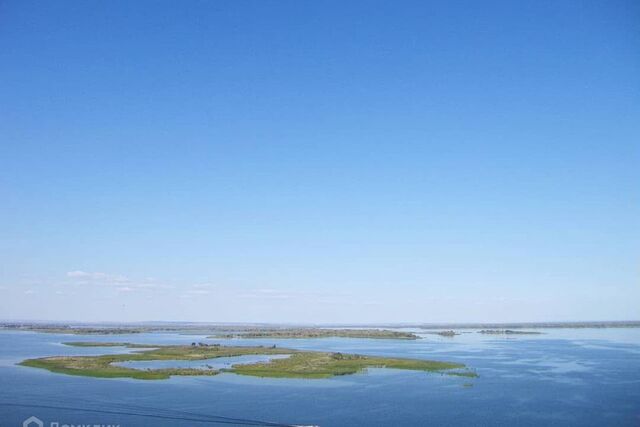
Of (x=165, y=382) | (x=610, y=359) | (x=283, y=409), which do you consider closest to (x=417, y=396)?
(x=283, y=409)

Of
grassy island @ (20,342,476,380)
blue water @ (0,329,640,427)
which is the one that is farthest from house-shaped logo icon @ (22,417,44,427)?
grassy island @ (20,342,476,380)

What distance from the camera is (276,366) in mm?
52625

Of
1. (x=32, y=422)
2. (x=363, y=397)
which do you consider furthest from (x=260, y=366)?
(x=32, y=422)

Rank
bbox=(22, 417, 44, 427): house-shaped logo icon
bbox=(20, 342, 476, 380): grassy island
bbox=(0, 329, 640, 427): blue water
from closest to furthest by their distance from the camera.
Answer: bbox=(22, 417, 44, 427): house-shaped logo icon → bbox=(0, 329, 640, 427): blue water → bbox=(20, 342, 476, 380): grassy island

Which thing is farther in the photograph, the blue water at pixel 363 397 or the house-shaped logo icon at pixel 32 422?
the blue water at pixel 363 397

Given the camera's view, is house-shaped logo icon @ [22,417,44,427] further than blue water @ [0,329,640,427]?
No

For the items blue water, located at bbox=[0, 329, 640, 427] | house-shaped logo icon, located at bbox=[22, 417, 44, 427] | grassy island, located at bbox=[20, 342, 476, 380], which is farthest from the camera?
grassy island, located at bbox=[20, 342, 476, 380]

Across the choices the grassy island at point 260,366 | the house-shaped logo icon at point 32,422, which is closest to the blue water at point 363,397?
the house-shaped logo icon at point 32,422

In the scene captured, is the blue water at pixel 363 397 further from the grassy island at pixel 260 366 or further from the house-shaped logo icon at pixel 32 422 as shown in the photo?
the grassy island at pixel 260 366

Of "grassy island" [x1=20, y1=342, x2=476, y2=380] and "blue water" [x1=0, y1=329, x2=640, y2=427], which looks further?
"grassy island" [x1=20, y1=342, x2=476, y2=380]

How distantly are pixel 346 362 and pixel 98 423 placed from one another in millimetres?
31604

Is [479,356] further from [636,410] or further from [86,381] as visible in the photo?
[86,381]

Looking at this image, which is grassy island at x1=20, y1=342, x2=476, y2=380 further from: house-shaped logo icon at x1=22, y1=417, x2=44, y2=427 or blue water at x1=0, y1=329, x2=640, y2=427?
house-shaped logo icon at x1=22, y1=417, x2=44, y2=427

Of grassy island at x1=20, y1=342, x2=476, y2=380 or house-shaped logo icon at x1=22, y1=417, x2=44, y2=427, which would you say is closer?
house-shaped logo icon at x1=22, y1=417, x2=44, y2=427
